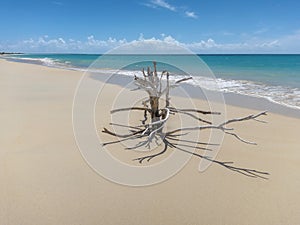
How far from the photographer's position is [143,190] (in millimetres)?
2383

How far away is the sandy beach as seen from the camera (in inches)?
80.1

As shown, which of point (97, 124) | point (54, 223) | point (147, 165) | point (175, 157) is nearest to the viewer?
point (54, 223)

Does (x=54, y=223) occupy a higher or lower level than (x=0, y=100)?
lower

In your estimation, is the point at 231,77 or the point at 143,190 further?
the point at 231,77

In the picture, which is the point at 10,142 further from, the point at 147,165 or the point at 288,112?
the point at 288,112

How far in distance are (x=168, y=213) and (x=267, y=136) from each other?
2319mm

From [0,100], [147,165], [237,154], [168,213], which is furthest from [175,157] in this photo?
[0,100]

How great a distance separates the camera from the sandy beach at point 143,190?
6.68ft

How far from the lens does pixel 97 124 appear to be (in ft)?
13.9

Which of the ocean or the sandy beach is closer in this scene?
the sandy beach

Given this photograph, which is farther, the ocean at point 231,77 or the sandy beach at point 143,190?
the ocean at point 231,77

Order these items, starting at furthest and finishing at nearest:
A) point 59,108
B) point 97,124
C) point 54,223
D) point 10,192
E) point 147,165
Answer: point 59,108, point 97,124, point 147,165, point 10,192, point 54,223

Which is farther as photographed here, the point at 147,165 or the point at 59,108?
the point at 59,108

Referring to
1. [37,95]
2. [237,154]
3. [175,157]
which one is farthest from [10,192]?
[37,95]
